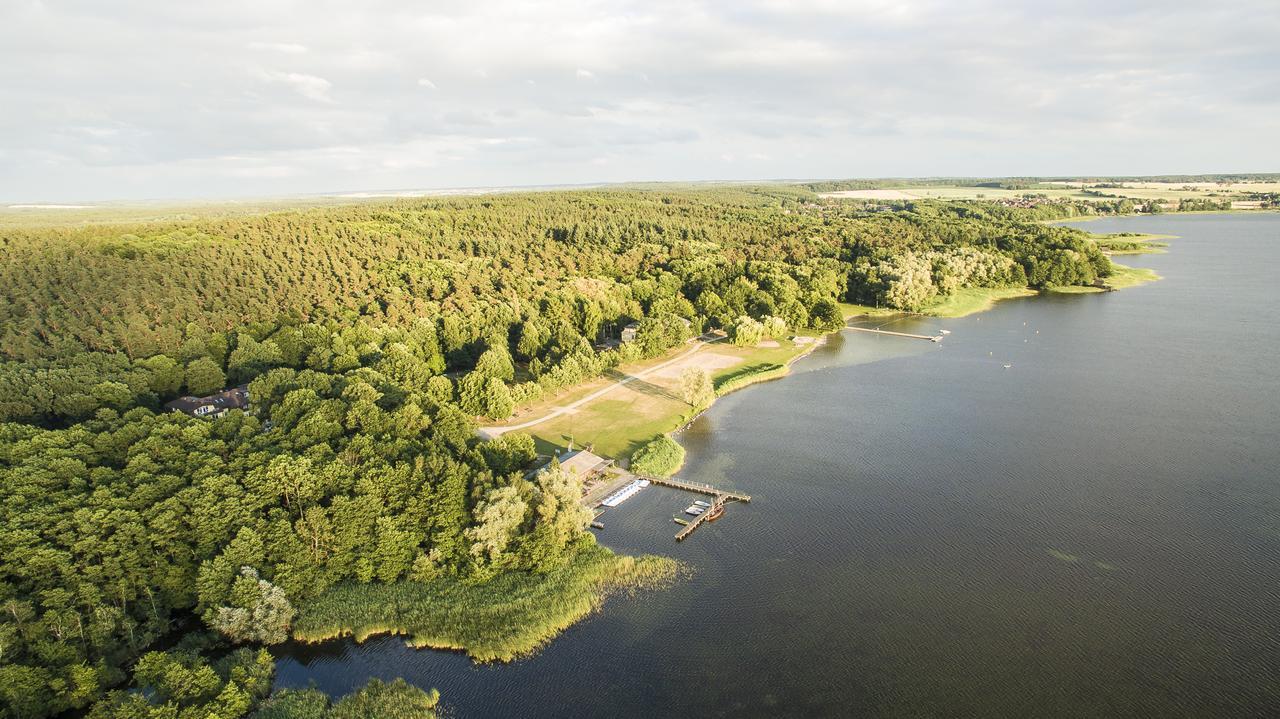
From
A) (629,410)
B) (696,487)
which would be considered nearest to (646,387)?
(629,410)

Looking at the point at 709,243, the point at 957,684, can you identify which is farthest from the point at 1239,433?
the point at 709,243

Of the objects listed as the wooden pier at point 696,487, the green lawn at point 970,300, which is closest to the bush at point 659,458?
the wooden pier at point 696,487

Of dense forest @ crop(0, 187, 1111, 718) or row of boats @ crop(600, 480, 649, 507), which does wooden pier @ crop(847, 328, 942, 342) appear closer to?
dense forest @ crop(0, 187, 1111, 718)

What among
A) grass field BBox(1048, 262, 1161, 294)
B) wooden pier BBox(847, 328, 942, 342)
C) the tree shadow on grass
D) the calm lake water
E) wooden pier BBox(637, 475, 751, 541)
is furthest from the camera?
grass field BBox(1048, 262, 1161, 294)

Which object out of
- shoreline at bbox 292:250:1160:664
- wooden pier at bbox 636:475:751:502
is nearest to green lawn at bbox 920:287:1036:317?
wooden pier at bbox 636:475:751:502

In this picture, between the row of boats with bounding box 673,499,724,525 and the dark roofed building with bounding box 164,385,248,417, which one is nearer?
the row of boats with bounding box 673,499,724,525

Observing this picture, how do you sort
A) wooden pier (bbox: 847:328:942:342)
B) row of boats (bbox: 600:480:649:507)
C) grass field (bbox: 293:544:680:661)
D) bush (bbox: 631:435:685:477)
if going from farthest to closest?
1. wooden pier (bbox: 847:328:942:342)
2. bush (bbox: 631:435:685:477)
3. row of boats (bbox: 600:480:649:507)
4. grass field (bbox: 293:544:680:661)

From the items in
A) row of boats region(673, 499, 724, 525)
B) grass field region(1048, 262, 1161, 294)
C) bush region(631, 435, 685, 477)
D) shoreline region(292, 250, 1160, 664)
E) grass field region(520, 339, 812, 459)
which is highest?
grass field region(1048, 262, 1161, 294)
